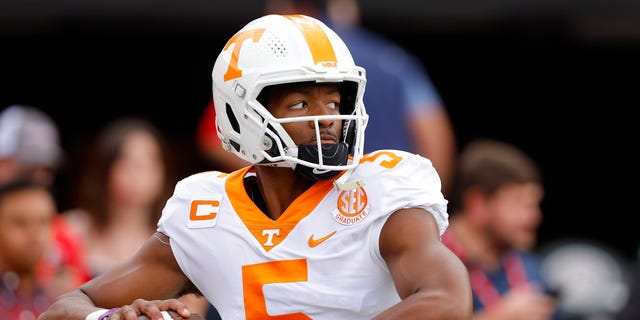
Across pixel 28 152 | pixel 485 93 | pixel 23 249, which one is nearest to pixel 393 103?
pixel 23 249

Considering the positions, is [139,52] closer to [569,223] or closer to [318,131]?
[569,223]

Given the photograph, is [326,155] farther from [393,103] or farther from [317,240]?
[393,103]

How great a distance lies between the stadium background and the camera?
10.8 metres

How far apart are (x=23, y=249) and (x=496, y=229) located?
237cm

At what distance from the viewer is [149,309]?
3824mm

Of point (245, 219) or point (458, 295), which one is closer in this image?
point (458, 295)

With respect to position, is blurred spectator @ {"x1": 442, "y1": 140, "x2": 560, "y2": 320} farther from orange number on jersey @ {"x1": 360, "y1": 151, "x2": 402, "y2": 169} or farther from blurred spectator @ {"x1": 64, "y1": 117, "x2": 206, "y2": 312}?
orange number on jersey @ {"x1": 360, "y1": 151, "x2": 402, "y2": 169}

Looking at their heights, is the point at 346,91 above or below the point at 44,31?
above

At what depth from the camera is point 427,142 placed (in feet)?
21.5

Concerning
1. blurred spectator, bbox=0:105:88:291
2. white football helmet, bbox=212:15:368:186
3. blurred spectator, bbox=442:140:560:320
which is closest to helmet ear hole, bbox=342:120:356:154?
white football helmet, bbox=212:15:368:186

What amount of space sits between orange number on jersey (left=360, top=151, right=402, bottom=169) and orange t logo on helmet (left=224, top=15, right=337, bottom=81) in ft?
0.98

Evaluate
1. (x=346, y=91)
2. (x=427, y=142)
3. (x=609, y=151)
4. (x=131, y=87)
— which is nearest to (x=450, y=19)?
(x=609, y=151)

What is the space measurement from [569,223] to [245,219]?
7.17 meters

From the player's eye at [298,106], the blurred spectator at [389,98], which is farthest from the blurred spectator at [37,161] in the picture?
the player's eye at [298,106]
